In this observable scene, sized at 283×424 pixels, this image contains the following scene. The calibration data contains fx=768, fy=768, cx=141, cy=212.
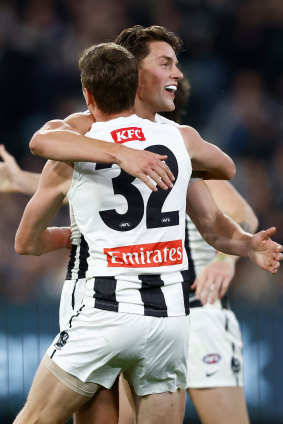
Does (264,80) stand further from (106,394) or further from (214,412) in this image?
(106,394)

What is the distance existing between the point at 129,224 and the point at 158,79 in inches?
30.8

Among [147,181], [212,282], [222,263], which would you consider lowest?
[212,282]

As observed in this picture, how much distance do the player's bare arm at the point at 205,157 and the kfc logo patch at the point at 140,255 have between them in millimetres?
391

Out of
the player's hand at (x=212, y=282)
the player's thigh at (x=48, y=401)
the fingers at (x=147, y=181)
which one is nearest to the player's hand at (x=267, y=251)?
the fingers at (x=147, y=181)

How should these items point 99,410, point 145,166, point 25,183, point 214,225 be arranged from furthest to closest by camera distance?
point 25,183 → point 214,225 → point 99,410 → point 145,166

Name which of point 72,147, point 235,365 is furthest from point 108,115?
point 235,365

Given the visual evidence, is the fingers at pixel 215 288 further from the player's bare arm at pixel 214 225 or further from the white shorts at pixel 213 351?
the player's bare arm at pixel 214 225

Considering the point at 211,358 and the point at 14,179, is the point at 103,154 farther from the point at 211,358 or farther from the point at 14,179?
the point at 14,179

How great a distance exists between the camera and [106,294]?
2852 mm

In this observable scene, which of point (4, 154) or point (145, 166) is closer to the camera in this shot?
point (145, 166)

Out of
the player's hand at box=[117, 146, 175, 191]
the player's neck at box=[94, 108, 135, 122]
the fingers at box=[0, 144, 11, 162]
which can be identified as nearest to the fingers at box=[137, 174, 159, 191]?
the player's hand at box=[117, 146, 175, 191]

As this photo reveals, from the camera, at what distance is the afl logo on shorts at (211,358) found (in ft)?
14.4

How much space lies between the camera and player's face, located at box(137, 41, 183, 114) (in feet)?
10.8

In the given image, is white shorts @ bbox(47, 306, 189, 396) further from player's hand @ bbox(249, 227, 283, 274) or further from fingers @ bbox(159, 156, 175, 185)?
fingers @ bbox(159, 156, 175, 185)
